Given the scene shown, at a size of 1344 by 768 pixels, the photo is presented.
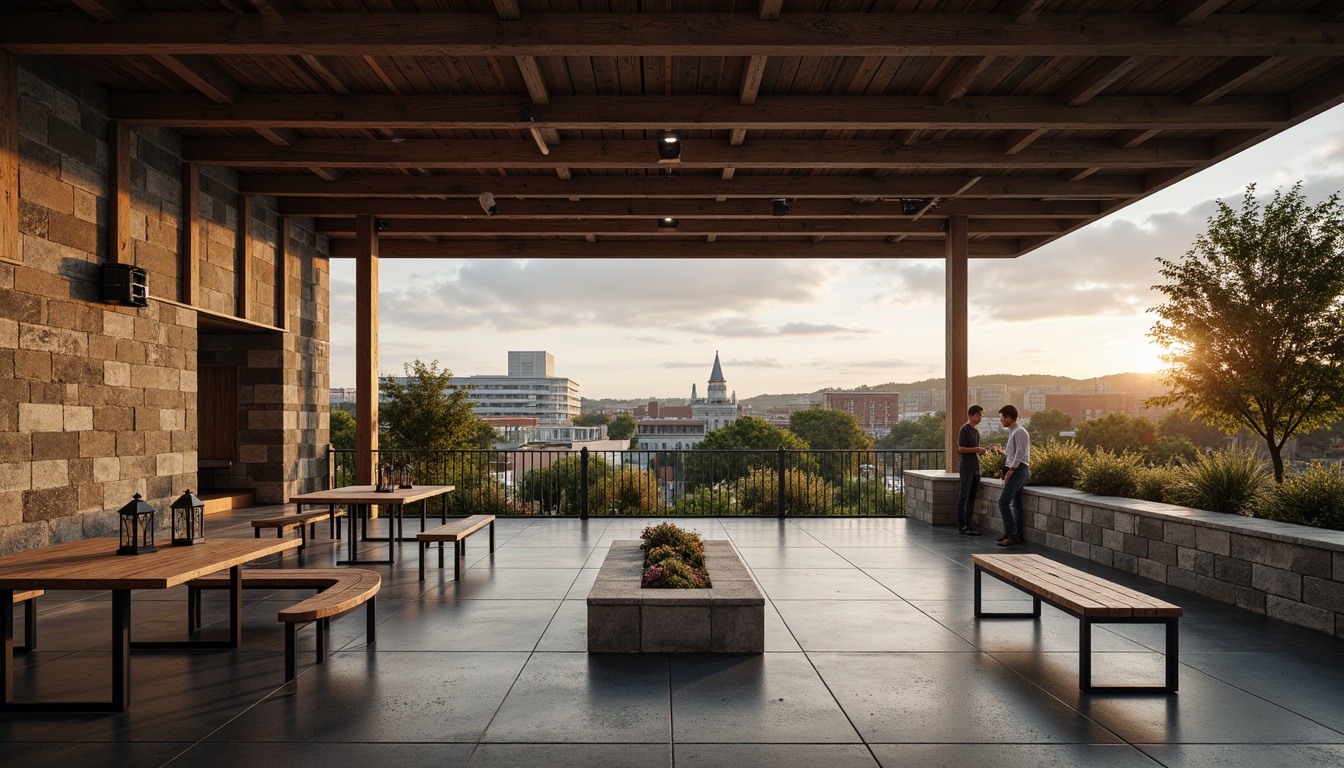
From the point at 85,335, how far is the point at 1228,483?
10.8 metres

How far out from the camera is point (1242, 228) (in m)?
9.37

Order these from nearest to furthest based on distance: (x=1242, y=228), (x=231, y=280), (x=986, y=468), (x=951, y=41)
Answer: (x=951, y=41) → (x=1242, y=228) → (x=231, y=280) → (x=986, y=468)

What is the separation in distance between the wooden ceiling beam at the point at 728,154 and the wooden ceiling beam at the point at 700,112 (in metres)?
0.95

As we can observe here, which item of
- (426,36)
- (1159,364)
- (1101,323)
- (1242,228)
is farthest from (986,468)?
(1101,323)

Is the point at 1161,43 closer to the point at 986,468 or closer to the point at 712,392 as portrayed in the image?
the point at 986,468

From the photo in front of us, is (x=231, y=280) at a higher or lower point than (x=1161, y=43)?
lower

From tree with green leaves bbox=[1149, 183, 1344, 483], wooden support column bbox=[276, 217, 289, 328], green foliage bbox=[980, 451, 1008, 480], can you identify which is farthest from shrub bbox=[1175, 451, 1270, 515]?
wooden support column bbox=[276, 217, 289, 328]

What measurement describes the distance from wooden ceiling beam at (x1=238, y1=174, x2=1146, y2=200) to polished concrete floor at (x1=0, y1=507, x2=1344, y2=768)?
5619 millimetres

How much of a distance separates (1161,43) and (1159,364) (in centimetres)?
566

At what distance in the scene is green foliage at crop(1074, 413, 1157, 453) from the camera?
108ft

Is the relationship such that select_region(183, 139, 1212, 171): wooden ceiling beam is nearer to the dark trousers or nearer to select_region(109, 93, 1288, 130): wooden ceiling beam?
select_region(109, 93, 1288, 130): wooden ceiling beam

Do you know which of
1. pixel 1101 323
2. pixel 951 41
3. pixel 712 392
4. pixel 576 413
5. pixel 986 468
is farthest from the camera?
pixel 576 413

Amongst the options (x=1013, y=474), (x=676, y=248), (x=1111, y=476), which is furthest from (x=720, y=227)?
(x=1111, y=476)

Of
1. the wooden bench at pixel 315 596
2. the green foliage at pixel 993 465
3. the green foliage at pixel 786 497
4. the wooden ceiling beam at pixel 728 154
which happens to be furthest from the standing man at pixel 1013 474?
the wooden bench at pixel 315 596
